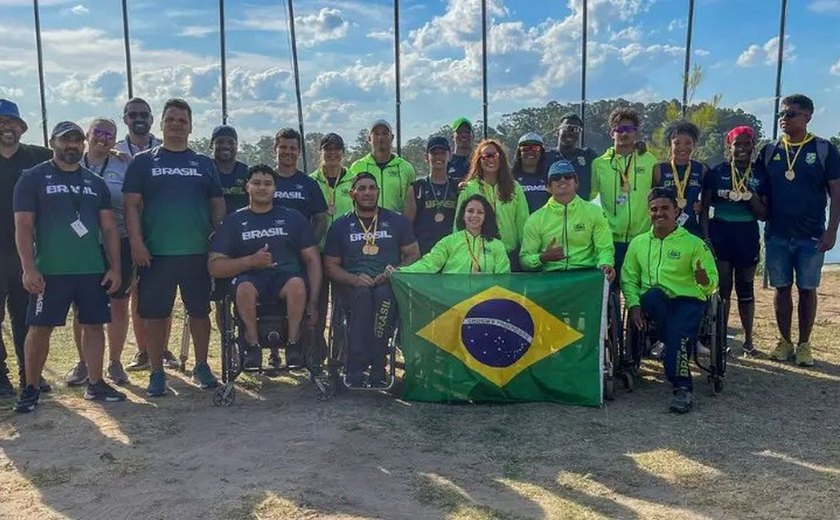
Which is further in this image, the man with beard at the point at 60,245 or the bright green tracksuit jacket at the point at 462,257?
the bright green tracksuit jacket at the point at 462,257

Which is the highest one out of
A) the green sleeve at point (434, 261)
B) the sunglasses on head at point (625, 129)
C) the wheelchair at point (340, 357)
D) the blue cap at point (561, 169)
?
the sunglasses on head at point (625, 129)

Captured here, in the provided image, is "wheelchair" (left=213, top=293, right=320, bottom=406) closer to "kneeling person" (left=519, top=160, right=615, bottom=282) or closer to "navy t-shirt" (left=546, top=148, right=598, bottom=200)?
"kneeling person" (left=519, top=160, right=615, bottom=282)

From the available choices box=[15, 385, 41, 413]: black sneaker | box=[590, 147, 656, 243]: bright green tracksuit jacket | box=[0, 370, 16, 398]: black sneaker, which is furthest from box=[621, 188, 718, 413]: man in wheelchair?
box=[0, 370, 16, 398]: black sneaker

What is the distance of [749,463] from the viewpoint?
429 cm

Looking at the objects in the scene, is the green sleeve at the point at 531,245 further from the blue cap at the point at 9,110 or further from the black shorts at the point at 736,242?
the blue cap at the point at 9,110

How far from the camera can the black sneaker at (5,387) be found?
5.78m

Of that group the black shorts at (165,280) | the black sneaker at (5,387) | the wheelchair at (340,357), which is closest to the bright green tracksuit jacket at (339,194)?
the wheelchair at (340,357)

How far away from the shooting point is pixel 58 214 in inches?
207

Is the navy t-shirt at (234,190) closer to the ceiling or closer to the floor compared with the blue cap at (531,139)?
closer to the floor

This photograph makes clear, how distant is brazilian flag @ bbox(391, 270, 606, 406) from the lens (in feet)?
17.9

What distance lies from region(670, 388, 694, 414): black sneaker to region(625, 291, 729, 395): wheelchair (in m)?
0.42

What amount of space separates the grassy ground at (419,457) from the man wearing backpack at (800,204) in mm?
994

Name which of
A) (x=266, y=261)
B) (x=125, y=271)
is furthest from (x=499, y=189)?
(x=125, y=271)

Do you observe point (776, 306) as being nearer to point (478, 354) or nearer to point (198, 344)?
point (478, 354)
